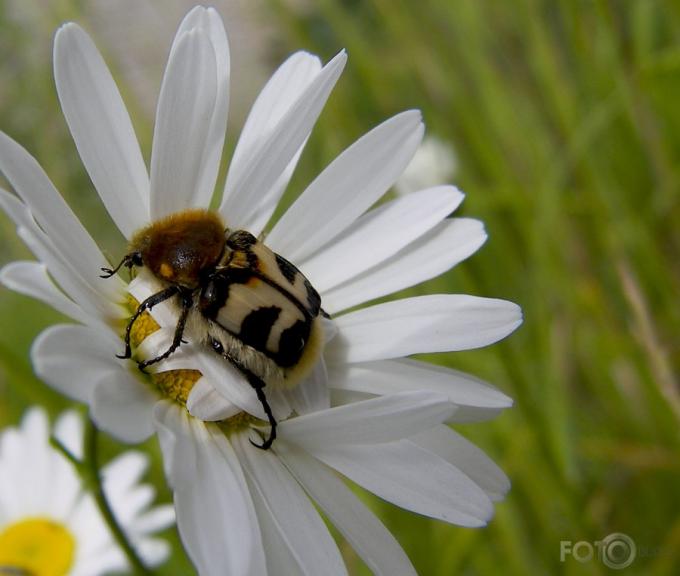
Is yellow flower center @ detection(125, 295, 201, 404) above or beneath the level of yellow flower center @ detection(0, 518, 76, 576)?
above

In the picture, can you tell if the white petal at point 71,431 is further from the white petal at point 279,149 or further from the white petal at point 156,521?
the white petal at point 279,149

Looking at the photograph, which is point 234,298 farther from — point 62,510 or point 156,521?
point 62,510

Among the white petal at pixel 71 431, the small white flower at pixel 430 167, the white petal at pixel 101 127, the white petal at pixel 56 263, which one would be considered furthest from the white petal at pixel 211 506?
the small white flower at pixel 430 167

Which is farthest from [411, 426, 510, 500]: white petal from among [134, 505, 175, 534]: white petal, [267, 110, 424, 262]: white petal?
[134, 505, 175, 534]: white petal

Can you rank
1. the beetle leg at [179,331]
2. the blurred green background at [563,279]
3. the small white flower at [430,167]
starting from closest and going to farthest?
the beetle leg at [179,331] → the blurred green background at [563,279] → the small white flower at [430,167]

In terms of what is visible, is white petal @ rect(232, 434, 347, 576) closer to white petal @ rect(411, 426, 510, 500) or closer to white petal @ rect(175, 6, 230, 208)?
white petal @ rect(411, 426, 510, 500)

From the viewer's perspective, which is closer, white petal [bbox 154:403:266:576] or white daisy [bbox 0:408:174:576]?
white petal [bbox 154:403:266:576]
